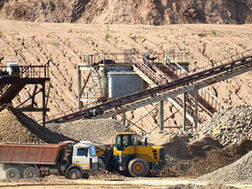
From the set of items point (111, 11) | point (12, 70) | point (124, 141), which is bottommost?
point (124, 141)

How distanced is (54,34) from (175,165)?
122 ft

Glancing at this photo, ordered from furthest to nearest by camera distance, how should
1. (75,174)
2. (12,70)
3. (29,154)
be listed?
(12,70)
(75,174)
(29,154)

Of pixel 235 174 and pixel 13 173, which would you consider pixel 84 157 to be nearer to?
pixel 13 173

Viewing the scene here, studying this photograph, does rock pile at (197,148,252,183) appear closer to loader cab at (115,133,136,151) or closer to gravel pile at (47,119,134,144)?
loader cab at (115,133,136,151)

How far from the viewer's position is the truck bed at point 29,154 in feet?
65.9

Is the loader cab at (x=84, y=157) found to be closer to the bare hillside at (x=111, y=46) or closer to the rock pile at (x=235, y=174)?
the rock pile at (x=235, y=174)

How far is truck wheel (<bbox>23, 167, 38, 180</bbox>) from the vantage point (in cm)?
2005

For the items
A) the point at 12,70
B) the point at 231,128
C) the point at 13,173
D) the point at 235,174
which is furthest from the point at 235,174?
the point at 12,70

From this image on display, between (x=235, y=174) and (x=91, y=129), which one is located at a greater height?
(x=91, y=129)

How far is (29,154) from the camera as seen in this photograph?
66.1 ft

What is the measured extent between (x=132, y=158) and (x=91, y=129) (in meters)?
8.29

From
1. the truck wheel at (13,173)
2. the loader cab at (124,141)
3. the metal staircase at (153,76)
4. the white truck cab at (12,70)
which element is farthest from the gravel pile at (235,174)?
the metal staircase at (153,76)

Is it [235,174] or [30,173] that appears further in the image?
[30,173]

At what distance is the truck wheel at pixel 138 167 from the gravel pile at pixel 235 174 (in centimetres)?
287
